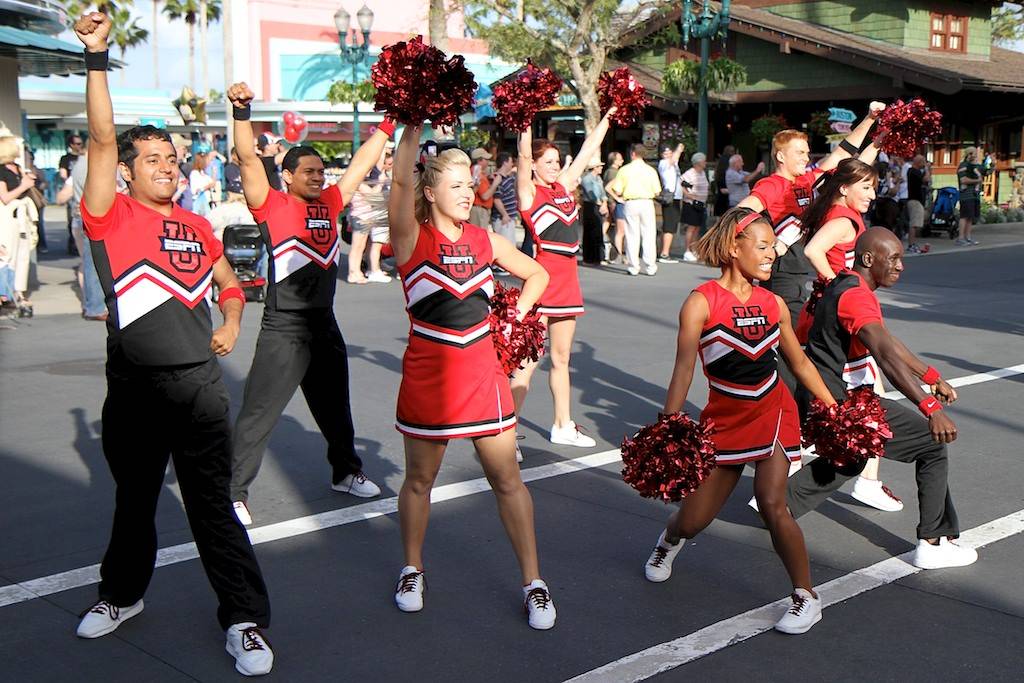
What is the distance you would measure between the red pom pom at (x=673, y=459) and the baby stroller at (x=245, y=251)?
10768 mm

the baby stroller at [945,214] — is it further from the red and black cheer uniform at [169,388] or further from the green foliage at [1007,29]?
the green foliage at [1007,29]

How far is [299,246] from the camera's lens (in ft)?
18.6

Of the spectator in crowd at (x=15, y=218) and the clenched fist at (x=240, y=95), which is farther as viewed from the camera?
the spectator in crowd at (x=15, y=218)

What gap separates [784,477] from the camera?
4477 mm

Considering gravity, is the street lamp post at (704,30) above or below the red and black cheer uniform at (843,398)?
above

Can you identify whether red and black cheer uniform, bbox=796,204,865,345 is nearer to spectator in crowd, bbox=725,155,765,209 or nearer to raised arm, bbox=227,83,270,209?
raised arm, bbox=227,83,270,209

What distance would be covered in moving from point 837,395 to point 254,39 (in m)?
46.5

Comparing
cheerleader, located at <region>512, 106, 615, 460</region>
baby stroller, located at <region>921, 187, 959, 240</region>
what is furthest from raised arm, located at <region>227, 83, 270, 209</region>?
baby stroller, located at <region>921, 187, 959, 240</region>

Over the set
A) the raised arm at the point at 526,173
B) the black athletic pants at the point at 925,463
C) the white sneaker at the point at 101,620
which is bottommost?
the white sneaker at the point at 101,620

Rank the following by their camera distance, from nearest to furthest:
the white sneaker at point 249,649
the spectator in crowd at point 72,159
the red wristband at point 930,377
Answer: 1. the white sneaker at point 249,649
2. the red wristband at point 930,377
3. the spectator in crowd at point 72,159

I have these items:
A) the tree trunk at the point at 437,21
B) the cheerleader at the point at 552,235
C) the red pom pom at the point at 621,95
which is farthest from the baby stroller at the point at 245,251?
the tree trunk at the point at 437,21

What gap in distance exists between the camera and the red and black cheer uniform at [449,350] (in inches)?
174

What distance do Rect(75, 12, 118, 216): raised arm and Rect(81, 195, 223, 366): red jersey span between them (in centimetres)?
10

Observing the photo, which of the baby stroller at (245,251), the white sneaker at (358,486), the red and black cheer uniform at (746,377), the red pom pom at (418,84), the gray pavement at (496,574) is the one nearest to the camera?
the gray pavement at (496,574)
